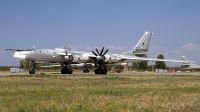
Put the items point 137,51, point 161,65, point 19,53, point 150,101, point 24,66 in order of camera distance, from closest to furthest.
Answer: point 150,101, point 19,53, point 137,51, point 24,66, point 161,65

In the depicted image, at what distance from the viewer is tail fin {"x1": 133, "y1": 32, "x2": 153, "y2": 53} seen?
55719 millimetres

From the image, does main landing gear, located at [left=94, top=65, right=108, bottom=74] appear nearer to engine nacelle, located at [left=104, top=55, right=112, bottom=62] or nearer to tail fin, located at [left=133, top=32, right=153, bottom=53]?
A: engine nacelle, located at [left=104, top=55, right=112, bottom=62]

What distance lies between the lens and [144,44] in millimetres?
56094

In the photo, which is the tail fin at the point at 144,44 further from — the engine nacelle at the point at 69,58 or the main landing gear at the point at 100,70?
the engine nacelle at the point at 69,58

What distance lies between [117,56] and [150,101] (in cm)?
3637

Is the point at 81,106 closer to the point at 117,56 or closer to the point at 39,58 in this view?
the point at 39,58

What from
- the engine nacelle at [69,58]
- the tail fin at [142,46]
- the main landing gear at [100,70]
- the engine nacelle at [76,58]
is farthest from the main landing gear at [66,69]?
the tail fin at [142,46]

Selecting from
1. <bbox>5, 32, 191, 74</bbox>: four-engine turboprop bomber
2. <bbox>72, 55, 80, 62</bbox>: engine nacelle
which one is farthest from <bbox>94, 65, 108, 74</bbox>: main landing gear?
<bbox>72, 55, 80, 62</bbox>: engine nacelle

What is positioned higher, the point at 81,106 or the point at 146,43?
the point at 146,43

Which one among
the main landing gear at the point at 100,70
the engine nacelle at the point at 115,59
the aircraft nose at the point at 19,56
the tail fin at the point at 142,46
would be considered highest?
the tail fin at the point at 142,46

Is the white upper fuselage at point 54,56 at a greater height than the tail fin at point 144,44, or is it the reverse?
the tail fin at point 144,44

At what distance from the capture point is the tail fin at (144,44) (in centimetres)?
5572

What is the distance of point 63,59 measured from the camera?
4575cm

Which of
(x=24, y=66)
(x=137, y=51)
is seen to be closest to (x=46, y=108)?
(x=137, y=51)
